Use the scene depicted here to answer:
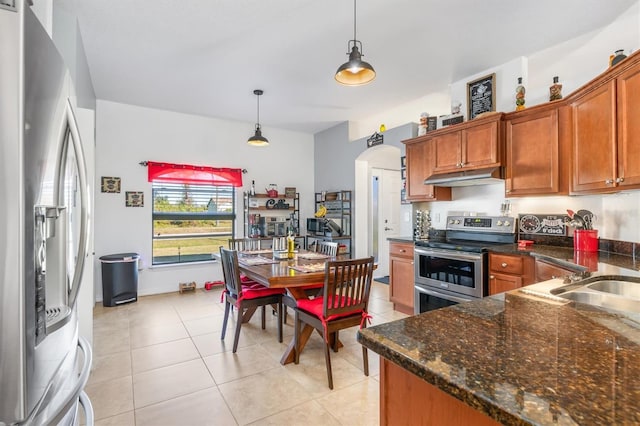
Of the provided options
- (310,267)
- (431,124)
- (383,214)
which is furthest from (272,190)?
(310,267)

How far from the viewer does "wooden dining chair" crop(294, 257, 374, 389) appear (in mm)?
2274

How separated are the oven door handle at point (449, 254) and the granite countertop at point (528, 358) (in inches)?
77.3

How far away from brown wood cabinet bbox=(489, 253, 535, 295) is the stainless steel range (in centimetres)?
7

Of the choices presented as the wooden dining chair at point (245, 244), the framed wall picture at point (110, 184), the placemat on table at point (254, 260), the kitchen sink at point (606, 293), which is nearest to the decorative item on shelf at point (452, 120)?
the kitchen sink at point (606, 293)

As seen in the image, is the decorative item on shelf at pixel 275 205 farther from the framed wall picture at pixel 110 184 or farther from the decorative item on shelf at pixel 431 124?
the decorative item on shelf at pixel 431 124

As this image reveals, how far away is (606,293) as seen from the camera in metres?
1.43

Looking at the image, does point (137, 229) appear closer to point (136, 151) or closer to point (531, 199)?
point (136, 151)

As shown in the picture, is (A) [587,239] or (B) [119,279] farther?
(B) [119,279]

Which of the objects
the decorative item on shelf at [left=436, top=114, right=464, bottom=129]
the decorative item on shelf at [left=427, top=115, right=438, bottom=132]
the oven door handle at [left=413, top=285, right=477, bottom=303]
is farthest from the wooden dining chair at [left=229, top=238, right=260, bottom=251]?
the decorative item on shelf at [left=436, top=114, right=464, bottom=129]

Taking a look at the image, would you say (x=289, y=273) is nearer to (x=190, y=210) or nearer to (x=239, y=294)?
(x=239, y=294)

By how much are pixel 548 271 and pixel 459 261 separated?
79 cm

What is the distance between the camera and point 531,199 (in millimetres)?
3197

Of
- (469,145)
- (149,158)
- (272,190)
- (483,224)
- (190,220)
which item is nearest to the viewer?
(469,145)

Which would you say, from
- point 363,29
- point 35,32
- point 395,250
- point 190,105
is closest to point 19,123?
point 35,32
